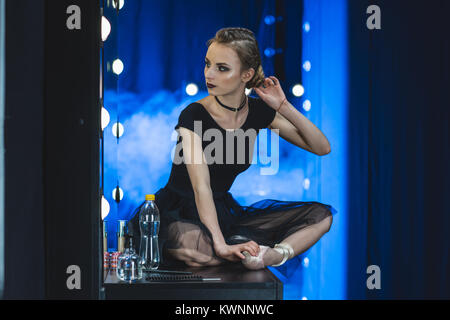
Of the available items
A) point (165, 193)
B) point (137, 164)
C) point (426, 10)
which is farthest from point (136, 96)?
point (426, 10)

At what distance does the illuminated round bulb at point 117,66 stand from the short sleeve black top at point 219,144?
0.35 meters

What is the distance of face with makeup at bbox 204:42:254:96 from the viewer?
2334 mm

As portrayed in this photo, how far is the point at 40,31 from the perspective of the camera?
1.49 metres

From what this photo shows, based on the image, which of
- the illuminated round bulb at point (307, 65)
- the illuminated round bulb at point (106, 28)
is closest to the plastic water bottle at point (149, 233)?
the illuminated round bulb at point (106, 28)

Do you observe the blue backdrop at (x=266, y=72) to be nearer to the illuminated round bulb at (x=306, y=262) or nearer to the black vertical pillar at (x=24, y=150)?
the illuminated round bulb at (x=306, y=262)

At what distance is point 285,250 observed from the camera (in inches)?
91.0

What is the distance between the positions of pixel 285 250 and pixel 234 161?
19.3 inches

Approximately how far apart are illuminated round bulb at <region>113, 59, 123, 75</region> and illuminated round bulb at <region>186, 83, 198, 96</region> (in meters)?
0.33

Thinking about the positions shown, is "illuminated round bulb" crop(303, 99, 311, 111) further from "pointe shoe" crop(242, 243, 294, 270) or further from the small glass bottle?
the small glass bottle

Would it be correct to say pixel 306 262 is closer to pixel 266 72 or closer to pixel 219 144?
pixel 219 144

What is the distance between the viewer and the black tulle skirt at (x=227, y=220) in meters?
2.24

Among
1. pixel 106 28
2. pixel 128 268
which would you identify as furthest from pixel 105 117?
pixel 128 268
